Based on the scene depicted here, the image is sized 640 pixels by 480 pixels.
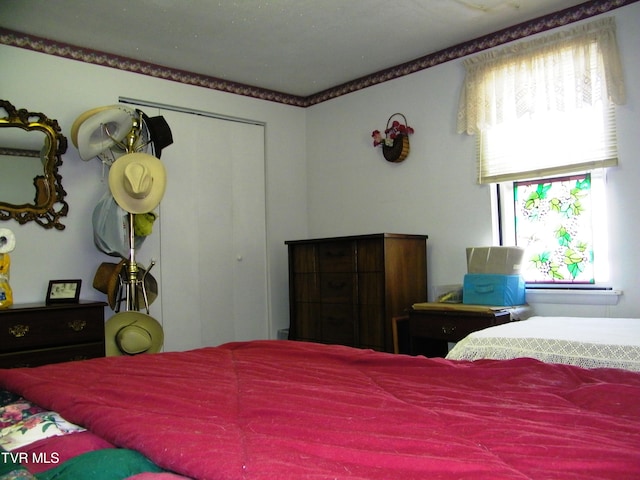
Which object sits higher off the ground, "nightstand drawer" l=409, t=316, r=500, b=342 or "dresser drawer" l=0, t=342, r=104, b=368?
"nightstand drawer" l=409, t=316, r=500, b=342

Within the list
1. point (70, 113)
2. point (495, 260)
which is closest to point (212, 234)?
point (70, 113)

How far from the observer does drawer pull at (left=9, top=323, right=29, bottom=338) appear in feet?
10.2

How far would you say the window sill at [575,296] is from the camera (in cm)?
332

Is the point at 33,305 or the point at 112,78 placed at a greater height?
the point at 112,78

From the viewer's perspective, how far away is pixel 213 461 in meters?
0.93

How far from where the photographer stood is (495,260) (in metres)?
3.63

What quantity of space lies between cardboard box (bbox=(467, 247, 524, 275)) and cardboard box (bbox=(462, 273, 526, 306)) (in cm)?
8

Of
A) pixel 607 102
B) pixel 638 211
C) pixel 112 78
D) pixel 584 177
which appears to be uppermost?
pixel 112 78

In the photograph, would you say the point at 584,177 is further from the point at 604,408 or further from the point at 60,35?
the point at 60,35

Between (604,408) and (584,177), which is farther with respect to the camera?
(584,177)

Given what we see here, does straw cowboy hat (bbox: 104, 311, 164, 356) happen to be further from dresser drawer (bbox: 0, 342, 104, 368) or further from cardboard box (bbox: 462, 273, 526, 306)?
cardboard box (bbox: 462, 273, 526, 306)

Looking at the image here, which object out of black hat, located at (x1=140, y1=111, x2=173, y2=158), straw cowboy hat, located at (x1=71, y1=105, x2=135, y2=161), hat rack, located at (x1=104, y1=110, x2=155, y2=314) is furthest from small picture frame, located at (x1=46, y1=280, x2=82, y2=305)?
black hat, located at (x1=140, y1=111, x2=173, y2=158)

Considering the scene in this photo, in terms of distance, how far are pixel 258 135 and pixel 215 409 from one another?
3981 mm

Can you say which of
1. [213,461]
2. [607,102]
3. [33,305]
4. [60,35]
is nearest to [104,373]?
[213,461]
